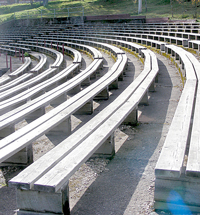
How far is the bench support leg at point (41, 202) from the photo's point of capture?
2.25 meters

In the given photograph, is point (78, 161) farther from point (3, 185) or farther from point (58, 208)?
point (3, 185)

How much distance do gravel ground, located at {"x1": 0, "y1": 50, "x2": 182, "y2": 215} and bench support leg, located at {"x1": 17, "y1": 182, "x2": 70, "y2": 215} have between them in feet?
0.91

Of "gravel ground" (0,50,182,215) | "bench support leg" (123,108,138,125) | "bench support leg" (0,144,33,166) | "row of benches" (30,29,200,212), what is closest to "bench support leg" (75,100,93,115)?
"gravel ground" (0,50,182,215)

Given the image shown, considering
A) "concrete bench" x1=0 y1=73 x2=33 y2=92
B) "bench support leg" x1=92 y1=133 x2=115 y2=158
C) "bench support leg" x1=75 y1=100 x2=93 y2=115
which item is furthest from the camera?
"concrete bench" x1=0 y1=73 x2=33 y2=92

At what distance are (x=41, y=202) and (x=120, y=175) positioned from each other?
1.03 m

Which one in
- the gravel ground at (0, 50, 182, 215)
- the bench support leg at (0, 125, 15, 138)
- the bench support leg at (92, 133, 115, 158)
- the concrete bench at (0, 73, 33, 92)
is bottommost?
the gravel ground at (0, 50, 182, 215)

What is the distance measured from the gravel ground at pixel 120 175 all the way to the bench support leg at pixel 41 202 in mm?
276

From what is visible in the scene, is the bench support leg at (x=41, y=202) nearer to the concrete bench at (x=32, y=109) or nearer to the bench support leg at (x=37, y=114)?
the concrete bench at (x=32, y=109)

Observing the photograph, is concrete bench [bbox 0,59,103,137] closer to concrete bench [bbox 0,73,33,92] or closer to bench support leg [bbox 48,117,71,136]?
bench support leg [bbox 48,117,71,136]

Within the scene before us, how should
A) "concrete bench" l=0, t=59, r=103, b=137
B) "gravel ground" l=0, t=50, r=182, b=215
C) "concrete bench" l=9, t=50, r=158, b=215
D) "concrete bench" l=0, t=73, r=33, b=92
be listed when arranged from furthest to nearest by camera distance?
"concrete bench" l=0, t=73, r=33, b=92
"concrete bench" l=0, t=59, r=103, b=137
"gravel ground" l=0, t=50, r=182, b=215
"concrete bench" l=9, t=50, r=158, b=215

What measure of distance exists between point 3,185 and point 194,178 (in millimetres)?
1808

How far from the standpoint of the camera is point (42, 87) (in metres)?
5.81

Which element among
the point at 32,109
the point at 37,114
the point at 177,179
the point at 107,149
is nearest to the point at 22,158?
the point at 107,149

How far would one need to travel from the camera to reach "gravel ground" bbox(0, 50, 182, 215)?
2.57 m
